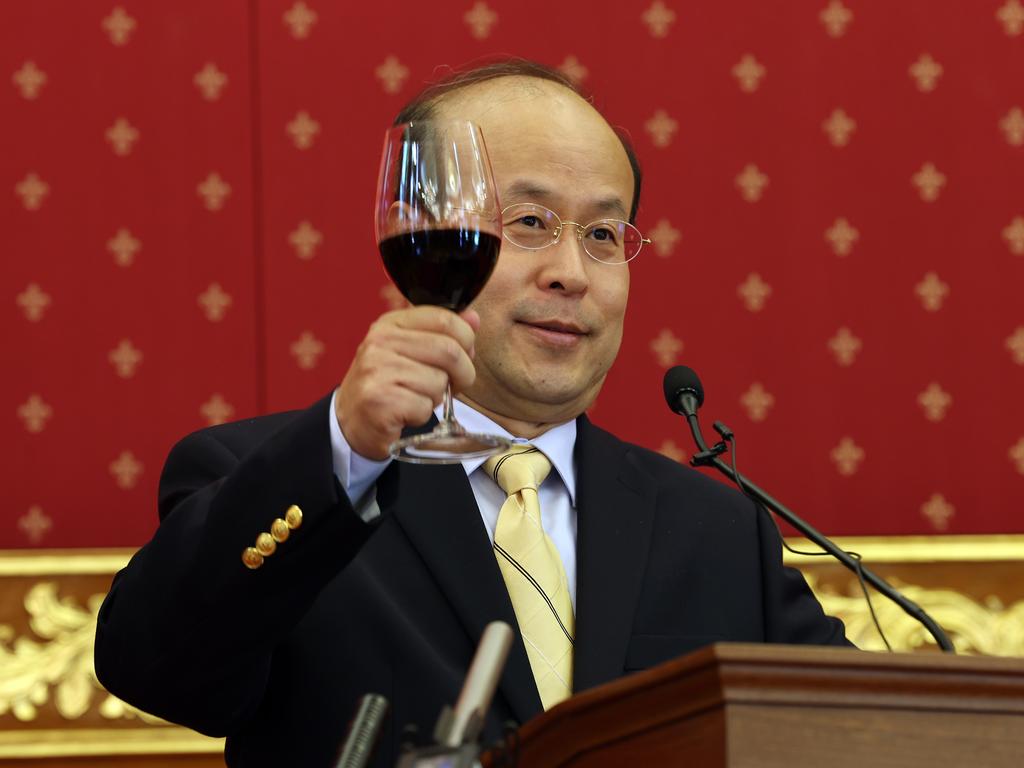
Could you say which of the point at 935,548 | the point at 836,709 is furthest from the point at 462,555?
the point at 935,548

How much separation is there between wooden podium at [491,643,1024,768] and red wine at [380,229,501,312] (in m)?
0.36

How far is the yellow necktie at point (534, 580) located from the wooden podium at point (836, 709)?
63 centimetres

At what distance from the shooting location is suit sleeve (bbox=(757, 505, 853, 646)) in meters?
1.76

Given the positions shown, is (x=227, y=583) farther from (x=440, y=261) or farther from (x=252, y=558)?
(x=440, y=261)

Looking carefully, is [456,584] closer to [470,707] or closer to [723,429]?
[723,429]

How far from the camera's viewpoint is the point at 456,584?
1.55 meters

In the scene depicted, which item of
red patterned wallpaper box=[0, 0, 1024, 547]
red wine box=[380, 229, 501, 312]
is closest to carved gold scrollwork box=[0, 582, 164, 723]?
red patterned wallpaper box=[0, 0, 1024, 547]

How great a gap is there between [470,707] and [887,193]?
2500mm

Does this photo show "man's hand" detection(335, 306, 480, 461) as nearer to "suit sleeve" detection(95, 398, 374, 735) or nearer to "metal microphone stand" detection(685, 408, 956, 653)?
"suit sleeve" detection(95, 398, 374, 735)

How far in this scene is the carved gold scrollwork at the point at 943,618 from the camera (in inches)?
115

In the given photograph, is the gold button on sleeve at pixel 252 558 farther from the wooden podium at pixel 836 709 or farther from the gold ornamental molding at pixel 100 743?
the gold ornamental molding at pixel 100 743

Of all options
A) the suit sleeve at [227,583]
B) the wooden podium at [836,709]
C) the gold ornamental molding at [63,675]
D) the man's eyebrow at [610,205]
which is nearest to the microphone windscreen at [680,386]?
the man's eyebrow at [610,205]

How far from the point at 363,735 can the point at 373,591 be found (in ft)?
2.34

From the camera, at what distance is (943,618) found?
295 cm
